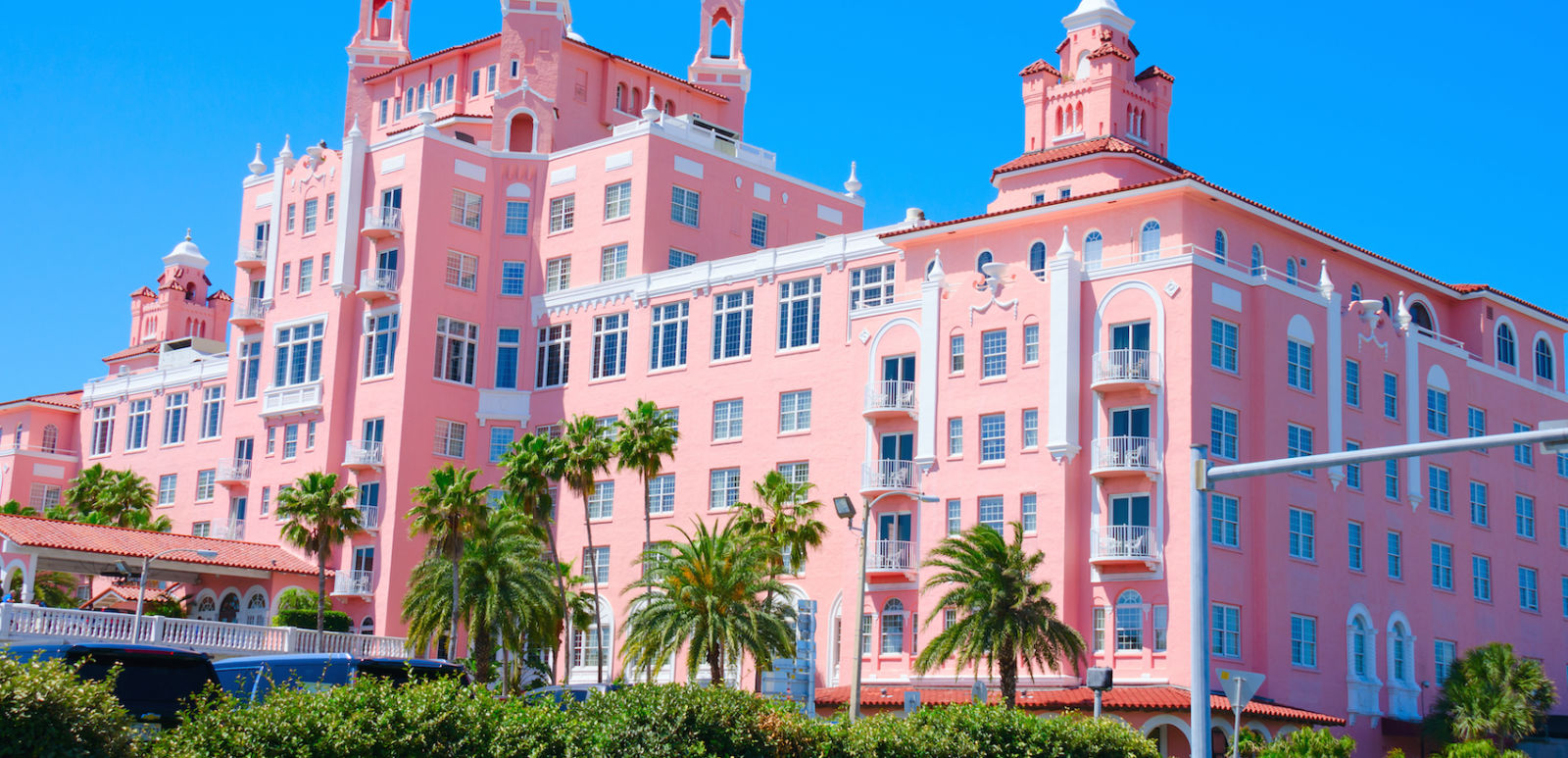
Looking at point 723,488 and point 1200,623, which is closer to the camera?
point 1200,623

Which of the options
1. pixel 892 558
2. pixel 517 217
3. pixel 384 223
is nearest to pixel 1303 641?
pixel 892 558

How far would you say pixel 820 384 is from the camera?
65.3m

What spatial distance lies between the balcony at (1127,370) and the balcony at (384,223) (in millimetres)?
32781

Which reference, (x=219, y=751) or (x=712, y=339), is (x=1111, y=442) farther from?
(x=219, y=751)

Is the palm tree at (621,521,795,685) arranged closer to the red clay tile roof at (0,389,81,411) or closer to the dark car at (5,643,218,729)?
the dark car at (5,643,218,729)

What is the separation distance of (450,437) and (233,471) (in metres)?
12.2

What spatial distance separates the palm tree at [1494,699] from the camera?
5919 cm

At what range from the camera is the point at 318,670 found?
30297mm

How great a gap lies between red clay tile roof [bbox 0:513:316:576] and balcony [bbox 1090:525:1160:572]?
34137mm

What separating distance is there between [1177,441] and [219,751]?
39544mm

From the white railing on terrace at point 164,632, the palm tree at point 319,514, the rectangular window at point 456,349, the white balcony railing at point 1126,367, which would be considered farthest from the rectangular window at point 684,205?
the white balcony railing at point 1126,367

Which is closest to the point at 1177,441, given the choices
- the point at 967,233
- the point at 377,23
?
the point at 967,233

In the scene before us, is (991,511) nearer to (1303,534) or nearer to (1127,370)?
(1127,370)

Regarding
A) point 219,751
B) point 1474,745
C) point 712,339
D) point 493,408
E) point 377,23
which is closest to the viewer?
point 219,751
